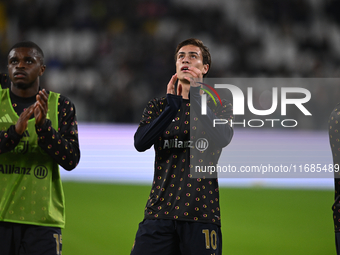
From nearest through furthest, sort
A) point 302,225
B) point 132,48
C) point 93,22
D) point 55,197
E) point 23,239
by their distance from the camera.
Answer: point 23,239 → point 55,197 → point 302,225 → point 132,48 → point 93,22

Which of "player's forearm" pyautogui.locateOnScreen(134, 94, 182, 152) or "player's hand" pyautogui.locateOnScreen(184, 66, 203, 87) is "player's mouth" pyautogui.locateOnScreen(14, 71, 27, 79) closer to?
"player's forearm" pyautogui.locateOnScreen(134, 94, 182, 152)

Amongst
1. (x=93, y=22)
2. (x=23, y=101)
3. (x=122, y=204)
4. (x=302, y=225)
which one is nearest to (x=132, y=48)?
(x=93, y=22)

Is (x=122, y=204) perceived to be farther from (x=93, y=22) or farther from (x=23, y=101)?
(x=93, y=22)

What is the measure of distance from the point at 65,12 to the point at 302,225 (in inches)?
418

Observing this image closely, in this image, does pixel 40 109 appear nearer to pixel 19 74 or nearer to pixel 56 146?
pixel 56 146

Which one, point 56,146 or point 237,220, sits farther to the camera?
point 237,220

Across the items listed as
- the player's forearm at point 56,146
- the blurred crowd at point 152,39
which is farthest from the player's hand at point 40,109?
the blurred crowd at point 152,39

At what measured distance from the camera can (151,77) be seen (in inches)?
451

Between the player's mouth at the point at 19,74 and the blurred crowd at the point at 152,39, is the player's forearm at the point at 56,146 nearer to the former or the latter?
the player's mouth at the point at 19,74

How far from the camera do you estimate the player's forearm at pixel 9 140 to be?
2916 millimetres

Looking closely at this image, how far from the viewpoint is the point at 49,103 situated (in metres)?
3.24

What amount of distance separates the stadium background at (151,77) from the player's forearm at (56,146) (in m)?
2.35

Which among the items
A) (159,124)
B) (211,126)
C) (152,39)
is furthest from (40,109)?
(152,39)

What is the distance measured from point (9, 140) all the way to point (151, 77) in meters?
8.65
